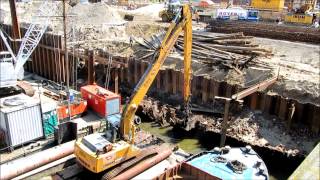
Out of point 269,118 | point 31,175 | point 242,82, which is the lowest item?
point 31,175

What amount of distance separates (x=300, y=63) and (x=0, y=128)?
2287cm

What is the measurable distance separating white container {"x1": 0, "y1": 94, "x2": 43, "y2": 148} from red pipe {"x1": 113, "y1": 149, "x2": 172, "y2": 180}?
6301 mm

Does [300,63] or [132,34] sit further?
[132,34]

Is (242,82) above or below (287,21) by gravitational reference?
below

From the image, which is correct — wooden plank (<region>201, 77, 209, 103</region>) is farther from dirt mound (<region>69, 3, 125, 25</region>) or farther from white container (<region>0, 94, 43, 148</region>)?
dirt mound (<region>69, 3, 125, 25</region>)

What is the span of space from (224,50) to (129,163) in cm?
1613

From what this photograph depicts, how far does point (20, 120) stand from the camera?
16.6 meters

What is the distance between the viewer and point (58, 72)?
89.1 ft

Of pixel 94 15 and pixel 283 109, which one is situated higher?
pixel 94 15

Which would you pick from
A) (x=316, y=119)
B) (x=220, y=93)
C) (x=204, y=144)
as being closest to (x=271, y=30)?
(x=220, y=93)

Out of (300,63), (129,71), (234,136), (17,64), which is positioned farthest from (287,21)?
(17,64)

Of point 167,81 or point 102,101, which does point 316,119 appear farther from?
point 102,101

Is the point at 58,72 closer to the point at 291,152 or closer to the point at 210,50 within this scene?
the point at 210,50

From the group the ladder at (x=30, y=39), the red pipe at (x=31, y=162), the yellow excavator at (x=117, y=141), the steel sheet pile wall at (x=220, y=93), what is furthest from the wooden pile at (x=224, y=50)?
the red pipe at (x=31, y=162)
